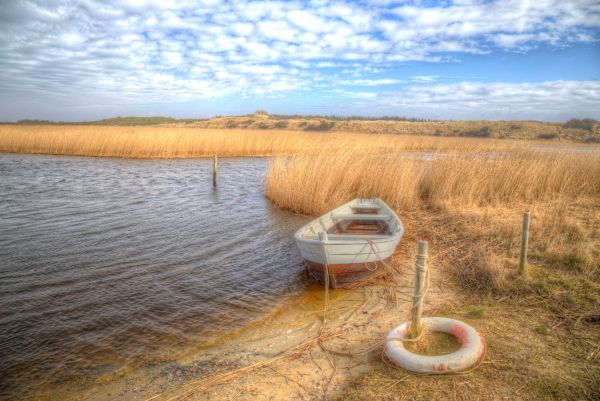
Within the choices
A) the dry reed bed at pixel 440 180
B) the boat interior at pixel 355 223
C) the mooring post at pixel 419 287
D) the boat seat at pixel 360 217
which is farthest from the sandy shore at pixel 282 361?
the dry reed bed at pixel 440 180

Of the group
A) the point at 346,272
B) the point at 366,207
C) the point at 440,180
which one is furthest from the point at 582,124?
the point at 346,272

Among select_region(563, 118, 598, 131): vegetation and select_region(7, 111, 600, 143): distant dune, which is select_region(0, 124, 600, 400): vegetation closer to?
select_region(7, 111, 600, 143): distant dune

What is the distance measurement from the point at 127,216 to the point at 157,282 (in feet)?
14.7

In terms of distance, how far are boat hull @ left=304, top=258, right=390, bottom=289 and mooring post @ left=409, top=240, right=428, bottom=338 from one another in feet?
6.45

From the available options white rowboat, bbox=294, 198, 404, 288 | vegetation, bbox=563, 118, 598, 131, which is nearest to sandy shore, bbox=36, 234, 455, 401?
white rowboat, bbox=294, 198, 404, 288

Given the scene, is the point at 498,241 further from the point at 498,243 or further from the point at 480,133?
the point at 480,133

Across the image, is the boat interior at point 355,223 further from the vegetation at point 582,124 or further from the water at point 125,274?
the vegetation at point 582,124

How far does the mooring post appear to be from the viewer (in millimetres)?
3734

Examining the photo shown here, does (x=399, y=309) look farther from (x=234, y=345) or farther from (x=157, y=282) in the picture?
(x=157, y=282)

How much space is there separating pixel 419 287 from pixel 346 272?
7.19 feet

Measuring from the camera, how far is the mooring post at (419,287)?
12.3 feet

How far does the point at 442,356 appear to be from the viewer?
11.7 feet

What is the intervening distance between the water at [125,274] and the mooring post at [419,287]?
2.06 meters

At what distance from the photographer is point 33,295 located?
18.5 feet
